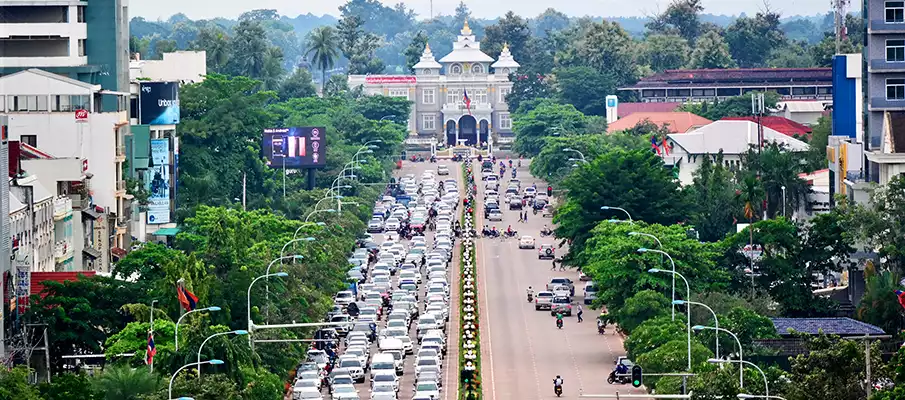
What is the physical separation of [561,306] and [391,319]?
1168cm

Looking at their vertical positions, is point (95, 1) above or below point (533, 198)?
above

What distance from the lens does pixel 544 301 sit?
116m

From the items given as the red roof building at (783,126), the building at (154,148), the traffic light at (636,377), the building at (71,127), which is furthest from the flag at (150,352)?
the red roof building at (783,126)

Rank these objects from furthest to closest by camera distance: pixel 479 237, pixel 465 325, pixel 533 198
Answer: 1. pixel 533 198
2. pixel 479 237
3. pixel 465 325

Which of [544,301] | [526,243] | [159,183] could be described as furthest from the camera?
Result: [526,243]

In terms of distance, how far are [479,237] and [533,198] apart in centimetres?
2542

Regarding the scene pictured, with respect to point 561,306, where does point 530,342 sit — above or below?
below

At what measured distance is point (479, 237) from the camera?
152375 millimetres

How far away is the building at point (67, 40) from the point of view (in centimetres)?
12662

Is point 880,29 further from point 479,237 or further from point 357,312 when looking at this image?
point 479,237

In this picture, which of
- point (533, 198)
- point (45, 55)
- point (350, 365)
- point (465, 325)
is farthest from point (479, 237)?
point (350, 365)

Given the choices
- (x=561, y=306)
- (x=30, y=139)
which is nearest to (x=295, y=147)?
(x=30, y=139)

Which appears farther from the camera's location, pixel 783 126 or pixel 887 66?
pixel 783 126

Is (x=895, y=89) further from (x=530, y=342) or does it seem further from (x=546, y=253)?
(x=546, y=253)
